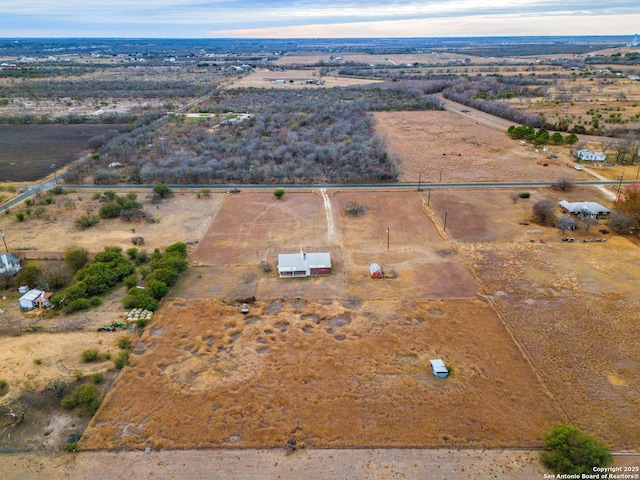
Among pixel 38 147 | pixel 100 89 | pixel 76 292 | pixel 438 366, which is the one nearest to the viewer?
pixel 438 366

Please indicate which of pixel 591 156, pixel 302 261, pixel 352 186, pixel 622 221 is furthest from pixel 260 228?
pixel 591 156

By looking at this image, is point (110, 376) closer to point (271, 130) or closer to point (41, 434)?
point (41, 434)

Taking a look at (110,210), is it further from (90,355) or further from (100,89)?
(100,89)

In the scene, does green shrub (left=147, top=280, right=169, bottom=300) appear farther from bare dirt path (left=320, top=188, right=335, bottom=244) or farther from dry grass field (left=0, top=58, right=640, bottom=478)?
bare dirt path (left=320, top=188, right=335, bottom=244)

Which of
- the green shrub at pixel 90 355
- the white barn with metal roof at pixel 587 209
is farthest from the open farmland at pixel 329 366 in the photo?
the white barn with metal roof at pixel 587 209

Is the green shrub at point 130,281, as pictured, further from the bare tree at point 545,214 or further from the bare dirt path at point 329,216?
the bare tree at point 545,214
